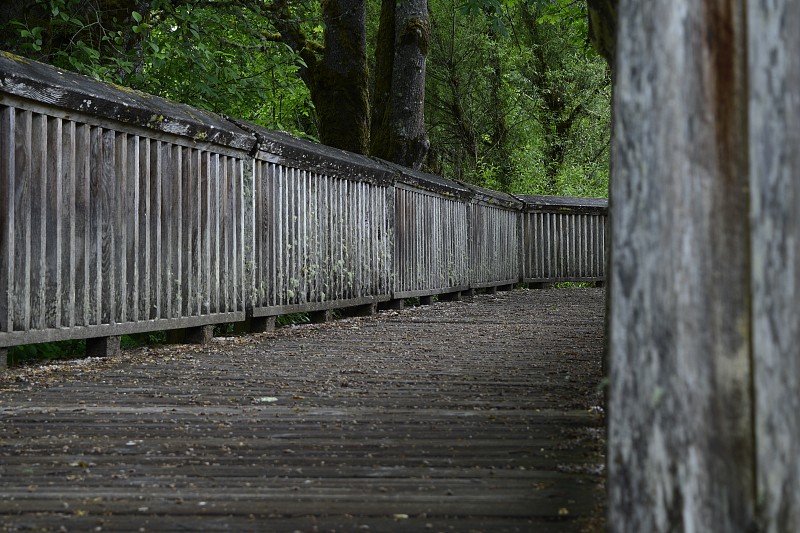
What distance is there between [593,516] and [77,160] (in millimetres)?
4008

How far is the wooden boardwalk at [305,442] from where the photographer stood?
95.0 inches

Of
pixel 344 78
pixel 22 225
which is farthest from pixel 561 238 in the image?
pixel 22 225

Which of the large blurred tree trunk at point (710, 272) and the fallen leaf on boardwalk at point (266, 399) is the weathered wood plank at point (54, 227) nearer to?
the fallen leaf on boardwalk at point (266, 399)

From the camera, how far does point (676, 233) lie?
166cm

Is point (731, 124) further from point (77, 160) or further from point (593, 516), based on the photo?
point (77, 160)

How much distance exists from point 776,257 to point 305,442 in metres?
2.11

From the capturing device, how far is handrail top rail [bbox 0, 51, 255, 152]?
16.2ft

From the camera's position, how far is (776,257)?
1.54m

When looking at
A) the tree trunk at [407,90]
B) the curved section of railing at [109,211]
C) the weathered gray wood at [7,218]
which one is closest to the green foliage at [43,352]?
the curved section of railing at [109,211]

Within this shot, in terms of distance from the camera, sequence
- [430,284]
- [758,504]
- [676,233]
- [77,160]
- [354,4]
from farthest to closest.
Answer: [354,4]
[430,284]
[77,160]
[676,233]
[758,504]

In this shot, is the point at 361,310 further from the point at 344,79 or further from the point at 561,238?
the point at 561,238

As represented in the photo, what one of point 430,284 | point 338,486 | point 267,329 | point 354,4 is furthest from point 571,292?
point 338,486

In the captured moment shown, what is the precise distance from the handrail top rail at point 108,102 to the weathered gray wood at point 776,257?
3.99 metres

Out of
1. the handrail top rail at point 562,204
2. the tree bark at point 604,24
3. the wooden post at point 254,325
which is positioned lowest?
the wooden post at point 254,325
